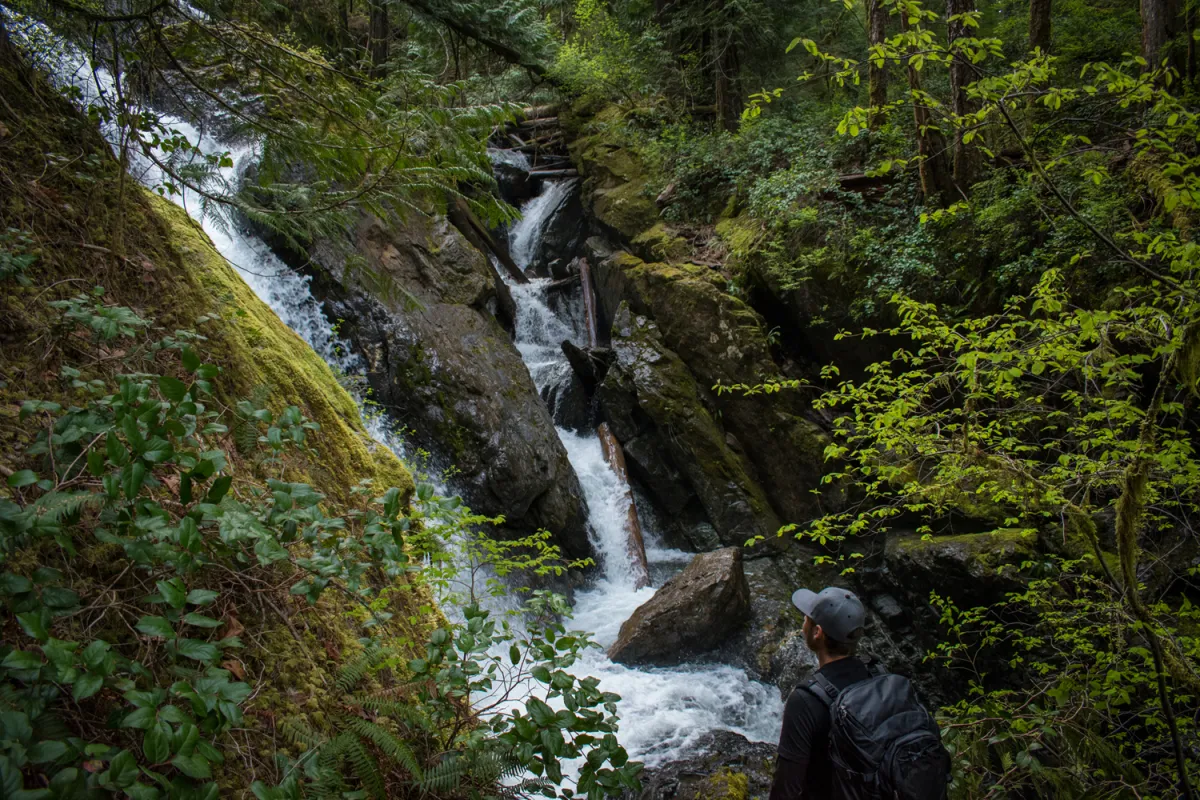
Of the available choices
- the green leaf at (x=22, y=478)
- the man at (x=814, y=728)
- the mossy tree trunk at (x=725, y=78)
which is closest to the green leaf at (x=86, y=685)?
the green leaf at (x=22, y=478)

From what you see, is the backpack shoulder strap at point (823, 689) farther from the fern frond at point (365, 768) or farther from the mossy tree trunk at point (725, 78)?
the mossy tree trunk at point (725, 78)

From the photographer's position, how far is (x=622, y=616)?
9633mm

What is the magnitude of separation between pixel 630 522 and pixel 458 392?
4148 mm

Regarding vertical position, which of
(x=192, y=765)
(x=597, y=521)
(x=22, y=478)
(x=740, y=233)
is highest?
(x=740, y=233)

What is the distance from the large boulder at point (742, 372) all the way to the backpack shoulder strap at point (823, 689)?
878 centimetres

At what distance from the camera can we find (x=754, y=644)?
28.7ft

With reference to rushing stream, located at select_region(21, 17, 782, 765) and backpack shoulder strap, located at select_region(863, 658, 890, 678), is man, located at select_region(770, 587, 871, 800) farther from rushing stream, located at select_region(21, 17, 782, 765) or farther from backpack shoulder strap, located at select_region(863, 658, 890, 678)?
rushing stream, located at select_region(21, 17, 782, 765)

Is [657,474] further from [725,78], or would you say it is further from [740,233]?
[725,78]

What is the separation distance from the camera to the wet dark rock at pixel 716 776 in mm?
5168

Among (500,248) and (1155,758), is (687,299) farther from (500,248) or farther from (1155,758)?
(1155,758)

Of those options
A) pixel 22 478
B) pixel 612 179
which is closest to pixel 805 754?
pixel 22 478

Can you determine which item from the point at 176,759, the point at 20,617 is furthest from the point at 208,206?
the point at 176,759

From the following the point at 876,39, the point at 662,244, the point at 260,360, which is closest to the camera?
the point at 260,360

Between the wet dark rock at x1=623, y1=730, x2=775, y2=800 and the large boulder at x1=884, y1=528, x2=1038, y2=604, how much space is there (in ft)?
10.7
